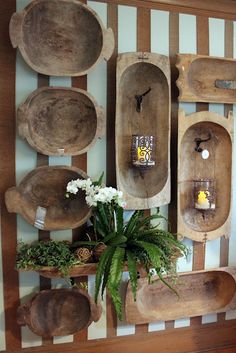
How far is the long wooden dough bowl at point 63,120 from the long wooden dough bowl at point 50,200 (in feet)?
0.44

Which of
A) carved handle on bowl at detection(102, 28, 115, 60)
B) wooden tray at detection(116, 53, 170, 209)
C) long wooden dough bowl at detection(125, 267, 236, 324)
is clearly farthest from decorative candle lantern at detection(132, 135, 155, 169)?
long wooden dough bowl at detection(125, 267, 236, 324)

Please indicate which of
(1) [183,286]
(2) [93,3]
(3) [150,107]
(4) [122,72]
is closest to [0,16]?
(2) [93,3]

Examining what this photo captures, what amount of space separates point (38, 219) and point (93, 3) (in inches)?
49.1

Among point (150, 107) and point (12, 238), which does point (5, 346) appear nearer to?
point (12, 238)

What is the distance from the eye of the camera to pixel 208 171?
1.94 m

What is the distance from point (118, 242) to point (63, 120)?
2.41 ft

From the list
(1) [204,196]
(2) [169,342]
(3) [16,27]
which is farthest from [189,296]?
(3) [16,27]

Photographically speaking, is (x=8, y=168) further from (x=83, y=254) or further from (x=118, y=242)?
(x=118, y=242)

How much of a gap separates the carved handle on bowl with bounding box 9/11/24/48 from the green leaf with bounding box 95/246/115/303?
112 cm

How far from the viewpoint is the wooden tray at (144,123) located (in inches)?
67.9

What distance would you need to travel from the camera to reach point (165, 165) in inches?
70.7

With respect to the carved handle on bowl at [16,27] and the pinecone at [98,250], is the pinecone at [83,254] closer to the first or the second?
the pinecone at [98,250]

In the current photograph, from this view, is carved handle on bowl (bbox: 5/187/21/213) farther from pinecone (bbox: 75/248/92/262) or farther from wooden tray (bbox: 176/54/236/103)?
wooden tray (bbox: 176/54/236/103)

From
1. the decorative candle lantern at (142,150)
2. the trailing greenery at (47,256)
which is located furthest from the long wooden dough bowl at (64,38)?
the trailing greenery at (47,256)
